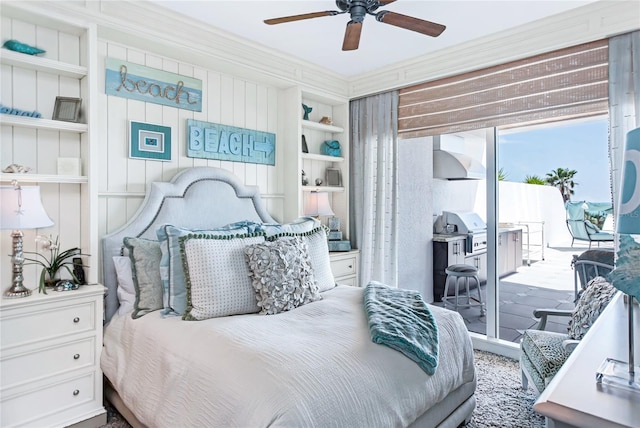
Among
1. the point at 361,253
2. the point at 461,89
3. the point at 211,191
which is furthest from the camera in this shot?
the point at 361,253

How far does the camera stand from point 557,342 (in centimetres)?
222

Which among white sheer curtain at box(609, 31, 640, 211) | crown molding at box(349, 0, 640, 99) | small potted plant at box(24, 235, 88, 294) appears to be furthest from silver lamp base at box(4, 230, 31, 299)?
white sheer curtain at box(609, 31, 640, 211)

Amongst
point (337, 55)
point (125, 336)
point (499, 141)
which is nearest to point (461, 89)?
point (499, 141)

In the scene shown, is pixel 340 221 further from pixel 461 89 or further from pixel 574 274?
pixel 574 274

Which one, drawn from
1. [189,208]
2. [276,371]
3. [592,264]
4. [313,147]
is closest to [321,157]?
[313,147]

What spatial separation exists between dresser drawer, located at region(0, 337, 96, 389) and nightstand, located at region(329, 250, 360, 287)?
2.11 m

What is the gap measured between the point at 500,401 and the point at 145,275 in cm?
240

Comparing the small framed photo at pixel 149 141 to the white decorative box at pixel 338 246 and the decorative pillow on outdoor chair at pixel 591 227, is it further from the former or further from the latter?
the decorative pillow on outdoor chair at pixel 591 227

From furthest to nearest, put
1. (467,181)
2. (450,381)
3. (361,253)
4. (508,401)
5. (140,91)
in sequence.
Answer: (467,181) → (361,253) → (140,91) → (508,401) → (450,381)

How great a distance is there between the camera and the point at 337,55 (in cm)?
345

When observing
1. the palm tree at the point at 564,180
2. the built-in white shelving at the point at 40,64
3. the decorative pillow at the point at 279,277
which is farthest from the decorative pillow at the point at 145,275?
the palm tree at the point at 564,180

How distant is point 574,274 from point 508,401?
1.29 metres

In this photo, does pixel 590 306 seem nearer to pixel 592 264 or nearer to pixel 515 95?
pixel 592 264

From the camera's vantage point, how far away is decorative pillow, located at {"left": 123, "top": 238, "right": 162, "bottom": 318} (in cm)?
229
